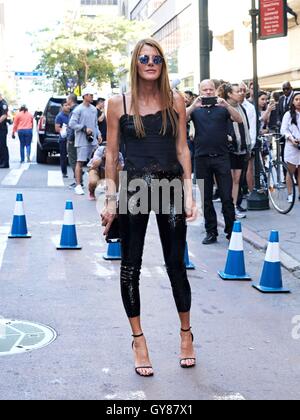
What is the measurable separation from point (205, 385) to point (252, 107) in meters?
7.79

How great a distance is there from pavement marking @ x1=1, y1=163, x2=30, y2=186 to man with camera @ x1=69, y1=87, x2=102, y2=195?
2.72 meters

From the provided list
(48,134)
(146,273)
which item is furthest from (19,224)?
(48,134)

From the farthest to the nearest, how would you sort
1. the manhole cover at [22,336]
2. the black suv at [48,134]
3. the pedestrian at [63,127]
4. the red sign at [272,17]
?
the black suv at [48,134] < the pedestrian at [63,127] < the red sign at [272,17] < the manhole cover at [22,336]

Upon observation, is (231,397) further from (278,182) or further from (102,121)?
(102,121)

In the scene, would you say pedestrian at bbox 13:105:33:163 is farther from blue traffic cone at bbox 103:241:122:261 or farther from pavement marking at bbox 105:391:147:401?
pavement marking at bbox 105:391:147:401

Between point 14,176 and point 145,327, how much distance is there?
1279cm

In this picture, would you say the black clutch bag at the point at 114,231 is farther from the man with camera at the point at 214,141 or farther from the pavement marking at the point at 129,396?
the man with camera at the point at 214,141

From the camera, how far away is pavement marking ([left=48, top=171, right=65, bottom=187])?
1611 cm

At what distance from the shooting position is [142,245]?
4.57 meters

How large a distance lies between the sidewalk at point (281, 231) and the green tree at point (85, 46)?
37.9 m

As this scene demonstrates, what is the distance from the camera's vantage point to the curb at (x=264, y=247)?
759 cm

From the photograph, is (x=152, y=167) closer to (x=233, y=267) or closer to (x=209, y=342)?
(x=209, y=342)

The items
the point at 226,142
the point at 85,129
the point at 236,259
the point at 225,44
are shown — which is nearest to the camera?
the point at 236,259

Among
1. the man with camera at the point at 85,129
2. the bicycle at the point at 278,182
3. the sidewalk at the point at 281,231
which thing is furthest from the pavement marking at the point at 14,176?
the bicycle at the point at 278,182
